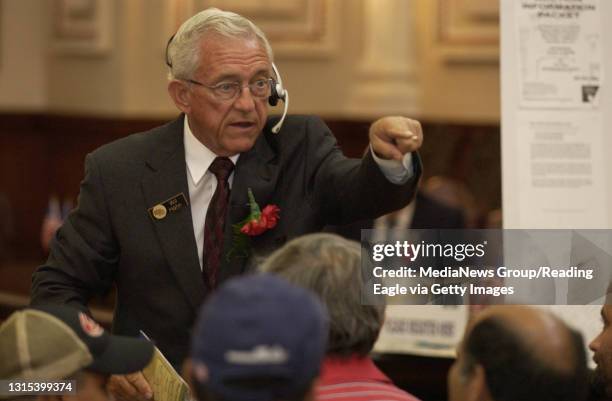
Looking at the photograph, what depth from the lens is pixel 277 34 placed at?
25.9 ft

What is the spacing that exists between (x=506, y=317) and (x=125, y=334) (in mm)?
1189

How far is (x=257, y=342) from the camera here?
Result: 177 centimetres

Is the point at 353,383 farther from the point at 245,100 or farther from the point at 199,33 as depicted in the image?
the point at 199,33

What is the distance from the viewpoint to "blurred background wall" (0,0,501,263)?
7.47 meters

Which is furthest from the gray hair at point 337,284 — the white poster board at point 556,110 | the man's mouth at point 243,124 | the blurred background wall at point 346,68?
the blurred background wall at point 346,68

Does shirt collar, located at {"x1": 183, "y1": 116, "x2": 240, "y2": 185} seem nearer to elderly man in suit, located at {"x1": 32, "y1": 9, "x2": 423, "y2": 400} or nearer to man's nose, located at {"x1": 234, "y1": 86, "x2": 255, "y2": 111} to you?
elderly man in suit, located at {"x1": 32, "y1": 9, "x2": 423, "y2": 400}

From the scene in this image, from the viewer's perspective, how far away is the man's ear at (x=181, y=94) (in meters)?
3.20

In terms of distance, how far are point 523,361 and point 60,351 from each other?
83 cm

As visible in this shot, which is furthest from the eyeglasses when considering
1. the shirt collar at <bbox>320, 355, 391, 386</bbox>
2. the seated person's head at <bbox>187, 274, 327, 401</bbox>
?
the seated person's head at <bbox>187, 274, 327, 401</bbox>

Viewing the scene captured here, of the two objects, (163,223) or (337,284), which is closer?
(337,284)

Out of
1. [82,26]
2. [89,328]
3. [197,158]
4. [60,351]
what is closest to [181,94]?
[197,158]

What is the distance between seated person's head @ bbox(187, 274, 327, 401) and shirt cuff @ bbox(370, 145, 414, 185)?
1117mm

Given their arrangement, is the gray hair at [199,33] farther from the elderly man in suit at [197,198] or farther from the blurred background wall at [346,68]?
the blurred background wall at [346,68]

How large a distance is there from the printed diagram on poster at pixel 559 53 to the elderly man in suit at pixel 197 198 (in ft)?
2.32
